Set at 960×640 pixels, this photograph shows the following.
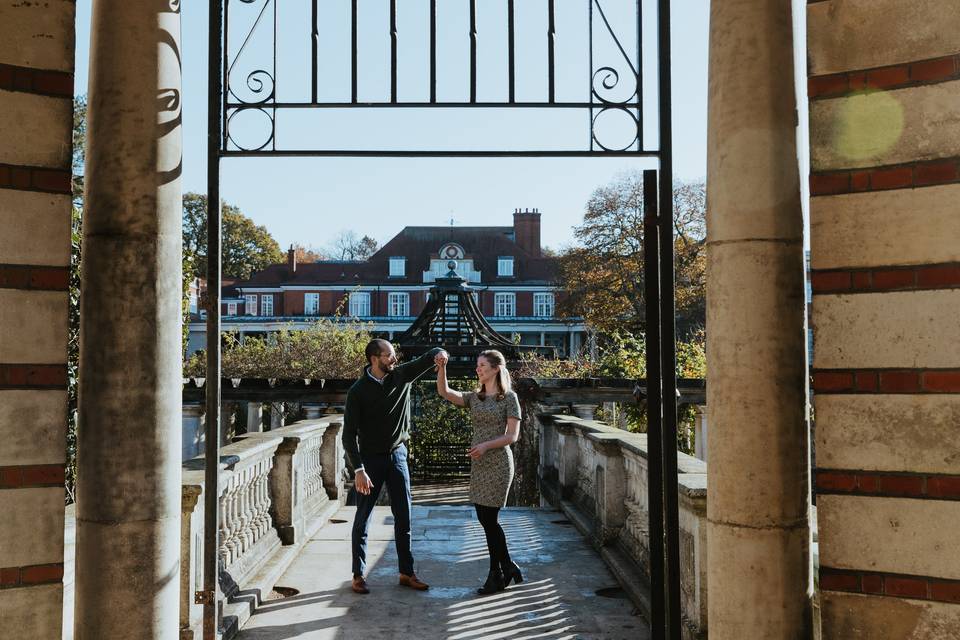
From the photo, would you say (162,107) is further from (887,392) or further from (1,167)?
(887,392)

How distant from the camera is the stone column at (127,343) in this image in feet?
11.2

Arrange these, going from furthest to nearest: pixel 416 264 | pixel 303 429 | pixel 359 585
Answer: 1. pixel 416 264
2. pixel 303 429
3. pixel 359 585

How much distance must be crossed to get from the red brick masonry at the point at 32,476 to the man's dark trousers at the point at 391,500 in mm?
3266

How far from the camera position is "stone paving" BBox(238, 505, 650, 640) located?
5.54m

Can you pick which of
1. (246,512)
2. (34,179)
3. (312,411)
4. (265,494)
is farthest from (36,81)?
(312,411)

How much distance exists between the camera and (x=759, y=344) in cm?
341

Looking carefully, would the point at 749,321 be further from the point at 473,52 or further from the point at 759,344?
the point at 473,52

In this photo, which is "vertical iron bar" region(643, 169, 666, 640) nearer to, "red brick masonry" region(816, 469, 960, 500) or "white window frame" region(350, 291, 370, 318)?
"red brick masonry" region(816, 469, 960, 500)

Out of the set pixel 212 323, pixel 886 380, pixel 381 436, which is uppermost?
pixel 212 323

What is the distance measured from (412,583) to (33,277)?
4081 mm

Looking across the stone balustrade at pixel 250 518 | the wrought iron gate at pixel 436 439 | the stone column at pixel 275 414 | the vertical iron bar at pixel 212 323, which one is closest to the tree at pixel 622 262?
the wrought iron gate at pixel 436 439

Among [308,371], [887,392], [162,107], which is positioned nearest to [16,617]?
[162,107]

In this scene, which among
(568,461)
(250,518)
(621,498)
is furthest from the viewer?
(568,461)

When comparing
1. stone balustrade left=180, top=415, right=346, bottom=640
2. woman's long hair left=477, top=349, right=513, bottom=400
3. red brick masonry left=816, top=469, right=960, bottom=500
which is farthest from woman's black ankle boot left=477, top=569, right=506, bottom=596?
red brick masonry left=816, top=469, right=960, bottom=500
